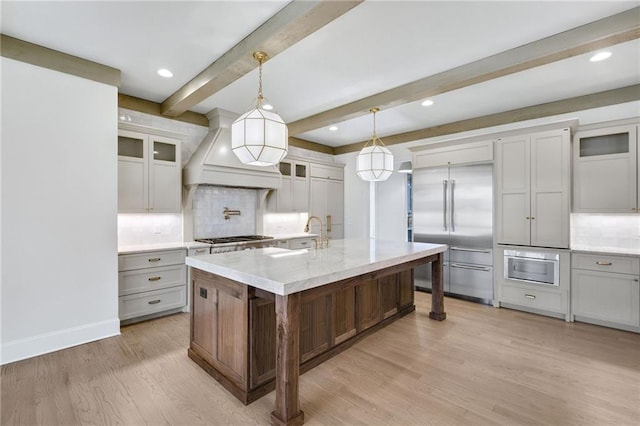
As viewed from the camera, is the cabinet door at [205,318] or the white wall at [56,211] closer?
the cabinet door at [205,318]

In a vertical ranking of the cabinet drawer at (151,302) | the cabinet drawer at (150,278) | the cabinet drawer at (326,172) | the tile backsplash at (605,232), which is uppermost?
the cabinet drawer at (326,172)

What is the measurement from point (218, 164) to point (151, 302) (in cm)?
192

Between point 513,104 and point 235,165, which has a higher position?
point 513,104

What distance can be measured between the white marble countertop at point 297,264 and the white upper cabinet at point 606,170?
2238mm

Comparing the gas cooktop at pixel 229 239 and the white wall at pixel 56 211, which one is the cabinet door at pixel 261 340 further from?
the gas cooktop at pixel 229 239

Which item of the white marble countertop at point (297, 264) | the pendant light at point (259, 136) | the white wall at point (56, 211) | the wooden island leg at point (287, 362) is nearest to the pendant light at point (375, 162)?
the white marble countertop at point (297, 264)

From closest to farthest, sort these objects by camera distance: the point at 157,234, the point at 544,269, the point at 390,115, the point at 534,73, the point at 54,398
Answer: the point at 54,398, the point at 534,73, the point at 544,269, the point at 157,234, the point at 390,115

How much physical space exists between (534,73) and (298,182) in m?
3.79

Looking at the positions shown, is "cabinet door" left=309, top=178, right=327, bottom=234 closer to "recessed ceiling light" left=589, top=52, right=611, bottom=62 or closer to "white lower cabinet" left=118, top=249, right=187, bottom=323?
"white lower cabinet" left=118, top=249, right=187, bottom=323

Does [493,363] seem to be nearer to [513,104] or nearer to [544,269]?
[544,269]

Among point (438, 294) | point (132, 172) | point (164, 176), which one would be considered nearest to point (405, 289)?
point (438, 294)

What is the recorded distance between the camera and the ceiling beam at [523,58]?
89.4 inches

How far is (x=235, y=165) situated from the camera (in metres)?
4.35

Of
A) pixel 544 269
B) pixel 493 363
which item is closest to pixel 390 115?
pixel 544 269
